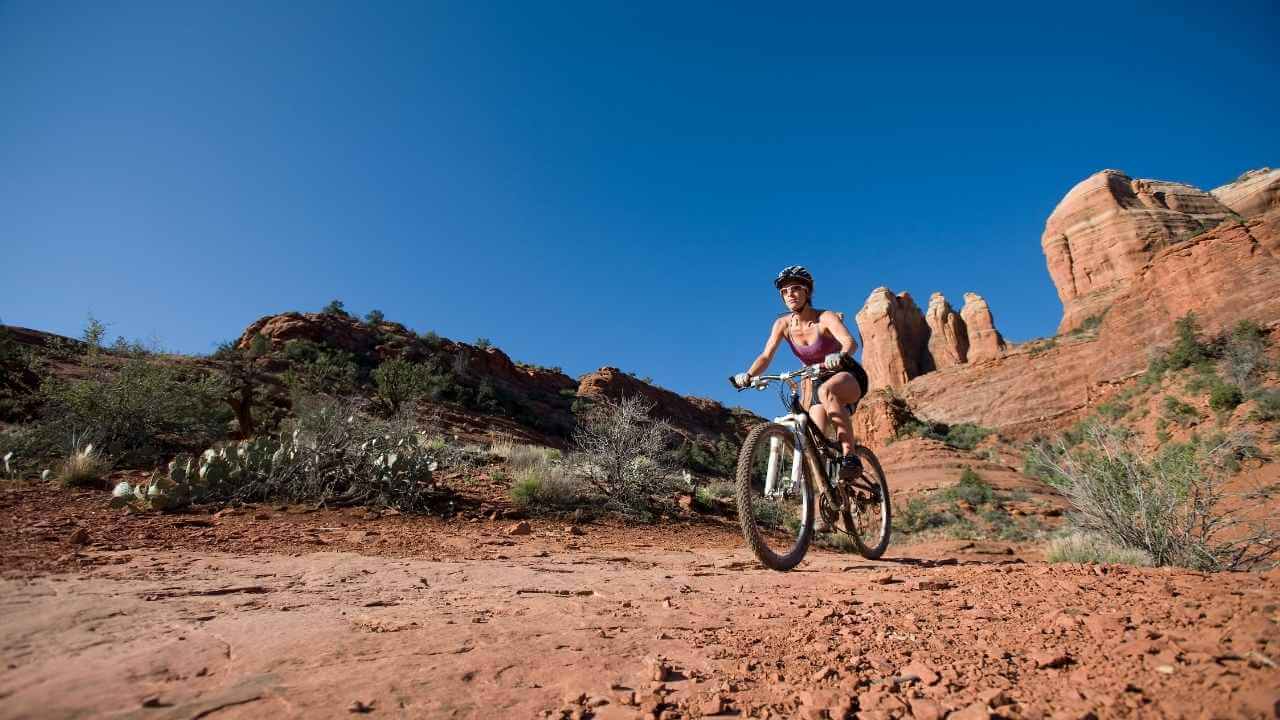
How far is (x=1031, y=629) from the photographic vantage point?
2008mm

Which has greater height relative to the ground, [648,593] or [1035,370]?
[1035,370]

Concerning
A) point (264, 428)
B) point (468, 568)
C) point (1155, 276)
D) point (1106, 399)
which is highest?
point (1155, 276)

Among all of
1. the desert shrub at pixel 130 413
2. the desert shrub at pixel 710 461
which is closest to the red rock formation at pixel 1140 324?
the desert shrub at pixel 710 461

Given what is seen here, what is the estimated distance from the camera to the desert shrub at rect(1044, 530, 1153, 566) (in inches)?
182

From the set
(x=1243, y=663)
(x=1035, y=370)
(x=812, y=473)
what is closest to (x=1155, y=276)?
(x=1035, y=370)

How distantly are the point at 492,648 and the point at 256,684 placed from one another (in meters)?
0.67

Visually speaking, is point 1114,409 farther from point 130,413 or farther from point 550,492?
point 130,413

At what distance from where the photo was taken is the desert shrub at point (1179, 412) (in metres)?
23.9

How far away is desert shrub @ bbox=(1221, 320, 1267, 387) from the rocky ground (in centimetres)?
3116

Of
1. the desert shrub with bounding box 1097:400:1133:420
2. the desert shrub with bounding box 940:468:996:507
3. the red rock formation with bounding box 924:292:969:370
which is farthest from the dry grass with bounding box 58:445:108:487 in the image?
the red rock formation with bounding box 924:292:969:370

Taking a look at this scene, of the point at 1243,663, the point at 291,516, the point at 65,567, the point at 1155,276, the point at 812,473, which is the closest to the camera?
the point at 1243,663

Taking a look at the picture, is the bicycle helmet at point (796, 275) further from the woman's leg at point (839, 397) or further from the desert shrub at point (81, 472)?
the desert shrub at point (81, 472)

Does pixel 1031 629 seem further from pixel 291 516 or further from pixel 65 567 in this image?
pixel 291 516

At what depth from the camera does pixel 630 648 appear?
2.00 metres
